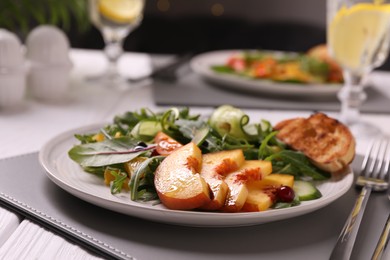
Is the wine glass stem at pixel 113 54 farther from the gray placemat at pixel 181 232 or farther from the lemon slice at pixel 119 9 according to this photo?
the gray placemat at pixel 181 232

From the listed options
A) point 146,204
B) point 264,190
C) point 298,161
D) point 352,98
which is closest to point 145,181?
point 146,204

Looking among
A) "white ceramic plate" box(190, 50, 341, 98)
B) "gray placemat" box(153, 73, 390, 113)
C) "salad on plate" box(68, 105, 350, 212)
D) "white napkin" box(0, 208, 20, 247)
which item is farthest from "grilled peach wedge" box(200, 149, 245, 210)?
"white ceramic plate" box(190, 50, 341, 98)

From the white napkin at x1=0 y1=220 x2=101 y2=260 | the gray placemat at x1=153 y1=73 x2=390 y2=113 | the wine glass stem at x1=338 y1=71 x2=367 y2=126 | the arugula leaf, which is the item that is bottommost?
the gray placemat at x1=153 y1=73 x2=390 y2=113

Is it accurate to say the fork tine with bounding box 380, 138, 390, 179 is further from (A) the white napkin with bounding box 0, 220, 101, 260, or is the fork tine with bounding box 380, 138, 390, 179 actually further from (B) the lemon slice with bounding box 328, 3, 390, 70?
(A) the white napkin with bounding box 0, 220, 101, 260

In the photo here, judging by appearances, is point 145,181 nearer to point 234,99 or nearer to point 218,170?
point 218,170

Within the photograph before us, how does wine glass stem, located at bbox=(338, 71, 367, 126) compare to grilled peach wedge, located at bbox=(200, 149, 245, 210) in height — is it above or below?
below
